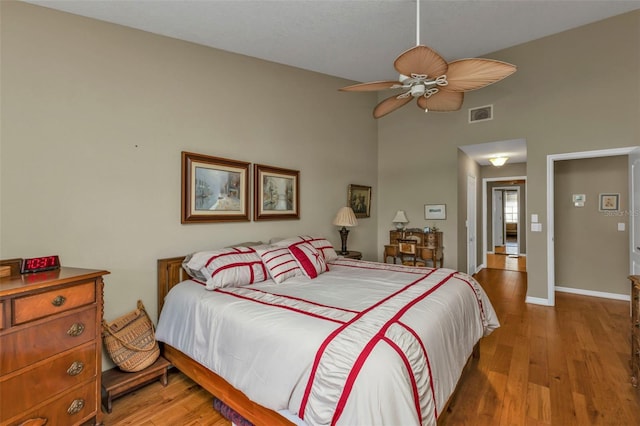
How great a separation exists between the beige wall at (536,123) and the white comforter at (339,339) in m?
2.64

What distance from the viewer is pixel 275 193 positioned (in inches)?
138

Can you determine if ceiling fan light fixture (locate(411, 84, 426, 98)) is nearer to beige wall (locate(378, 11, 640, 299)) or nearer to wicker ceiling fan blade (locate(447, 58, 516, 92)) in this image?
wicker ceiling fan blade (locate(447, 58, 516, 92))

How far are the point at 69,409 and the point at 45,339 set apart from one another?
0.44 metres

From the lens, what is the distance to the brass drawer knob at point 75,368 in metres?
1.61

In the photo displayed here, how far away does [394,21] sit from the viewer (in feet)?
9.78

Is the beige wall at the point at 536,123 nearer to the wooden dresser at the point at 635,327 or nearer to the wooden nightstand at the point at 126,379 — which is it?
the wooden dresser at the point at 635,327

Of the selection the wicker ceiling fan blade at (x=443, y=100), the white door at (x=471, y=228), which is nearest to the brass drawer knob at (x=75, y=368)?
the wicker ceiling fan blade at (x=443, y=100)

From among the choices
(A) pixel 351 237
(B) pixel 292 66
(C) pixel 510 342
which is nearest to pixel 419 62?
(B) pixel 292 66

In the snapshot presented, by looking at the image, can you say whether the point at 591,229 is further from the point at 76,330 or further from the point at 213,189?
the point at 76,330

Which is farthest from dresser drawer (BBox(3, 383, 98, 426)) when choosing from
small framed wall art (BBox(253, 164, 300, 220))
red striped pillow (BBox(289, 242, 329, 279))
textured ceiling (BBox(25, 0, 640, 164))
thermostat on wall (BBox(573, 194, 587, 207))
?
thermostat on wall (BBox(573, 194, 587, 207))

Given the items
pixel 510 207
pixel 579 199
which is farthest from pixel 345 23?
pixel 510 207

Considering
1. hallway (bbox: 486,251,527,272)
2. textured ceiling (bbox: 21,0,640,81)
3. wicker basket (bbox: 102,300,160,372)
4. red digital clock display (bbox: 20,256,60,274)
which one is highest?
textured ceiling (bbox: 21,0,640,81)

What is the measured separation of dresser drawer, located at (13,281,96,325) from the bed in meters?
0.64

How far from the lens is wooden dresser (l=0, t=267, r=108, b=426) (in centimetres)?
136
